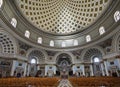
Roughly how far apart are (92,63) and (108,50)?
694 cm

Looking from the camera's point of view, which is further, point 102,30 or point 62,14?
point 62,14

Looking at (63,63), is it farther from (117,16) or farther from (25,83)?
(25,83)

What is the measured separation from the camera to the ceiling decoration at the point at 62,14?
28125mm

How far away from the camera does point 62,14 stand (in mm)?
33188

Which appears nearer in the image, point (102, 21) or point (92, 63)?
point (102, 21)

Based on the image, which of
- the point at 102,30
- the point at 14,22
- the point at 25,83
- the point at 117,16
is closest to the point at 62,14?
the point at 102,30

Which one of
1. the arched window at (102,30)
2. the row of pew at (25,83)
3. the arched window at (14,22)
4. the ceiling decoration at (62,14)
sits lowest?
the row of pew at (25,83)

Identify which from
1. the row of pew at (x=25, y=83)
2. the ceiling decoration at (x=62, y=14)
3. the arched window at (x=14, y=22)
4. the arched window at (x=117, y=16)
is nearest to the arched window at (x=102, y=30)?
the ceiling decoration at (x=62, y=14)

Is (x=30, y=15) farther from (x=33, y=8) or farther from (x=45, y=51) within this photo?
(x=45, y=51)

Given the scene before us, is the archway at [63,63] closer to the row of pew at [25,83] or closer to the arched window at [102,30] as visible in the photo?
the arched window at [102,30]

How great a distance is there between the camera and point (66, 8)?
32.7 meters

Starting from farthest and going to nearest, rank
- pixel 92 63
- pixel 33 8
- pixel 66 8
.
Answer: pixel 66 8 → pixel 33 8 → pixel 92 63

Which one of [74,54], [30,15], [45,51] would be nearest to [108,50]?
[74,54]

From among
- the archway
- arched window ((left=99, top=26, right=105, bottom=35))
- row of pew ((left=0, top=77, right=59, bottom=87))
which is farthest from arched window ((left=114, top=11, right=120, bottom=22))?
row of pew ((left=0, top=77, right=59, bottom=87))
